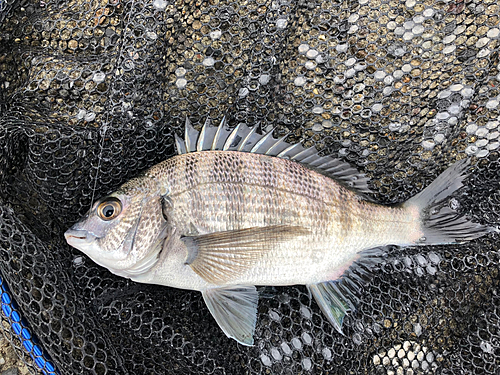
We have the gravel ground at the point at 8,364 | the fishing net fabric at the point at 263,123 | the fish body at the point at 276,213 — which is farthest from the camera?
the gravel ground at the point at 8,364

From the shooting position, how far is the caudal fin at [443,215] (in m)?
2.01

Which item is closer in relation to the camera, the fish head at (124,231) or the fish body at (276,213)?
the fish head at (124,231)

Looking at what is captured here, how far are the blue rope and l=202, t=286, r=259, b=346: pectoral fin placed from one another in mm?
778

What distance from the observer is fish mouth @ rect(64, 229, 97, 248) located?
5.57 ft

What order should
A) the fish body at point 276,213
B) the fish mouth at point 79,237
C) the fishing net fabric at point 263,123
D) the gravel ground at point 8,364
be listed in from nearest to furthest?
the fish mouth at point 79,237, the fish body at point 276,213, the fishing net fabric at point 263,123, the gravel ground at point 8,364

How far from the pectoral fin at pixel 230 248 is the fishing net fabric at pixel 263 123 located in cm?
35

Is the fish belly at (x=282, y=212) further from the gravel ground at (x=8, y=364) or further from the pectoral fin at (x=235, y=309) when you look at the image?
the gravel ground at (x=8, y=364)

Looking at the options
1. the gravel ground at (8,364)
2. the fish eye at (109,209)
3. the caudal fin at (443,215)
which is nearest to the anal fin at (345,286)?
the caudal fin at (443,215)

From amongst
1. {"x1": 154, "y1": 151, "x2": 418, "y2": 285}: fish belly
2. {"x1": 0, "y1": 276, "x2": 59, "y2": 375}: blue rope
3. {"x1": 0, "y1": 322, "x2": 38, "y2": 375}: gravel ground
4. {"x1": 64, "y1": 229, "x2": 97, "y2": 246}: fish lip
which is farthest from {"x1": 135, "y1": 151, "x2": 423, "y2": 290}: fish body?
{"x1": 0, "y1": 322, "x2": 38, "y2": 375}: gravel ground

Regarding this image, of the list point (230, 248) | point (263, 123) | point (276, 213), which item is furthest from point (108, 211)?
point (263, 123)

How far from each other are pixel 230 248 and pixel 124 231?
1.63ft

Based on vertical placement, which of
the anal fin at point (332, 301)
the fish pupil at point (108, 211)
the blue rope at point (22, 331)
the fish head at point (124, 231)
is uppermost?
the fish pupil at point (108, 211)

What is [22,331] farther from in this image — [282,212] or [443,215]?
[443,215]

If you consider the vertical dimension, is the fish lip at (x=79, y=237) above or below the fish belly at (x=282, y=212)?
above
